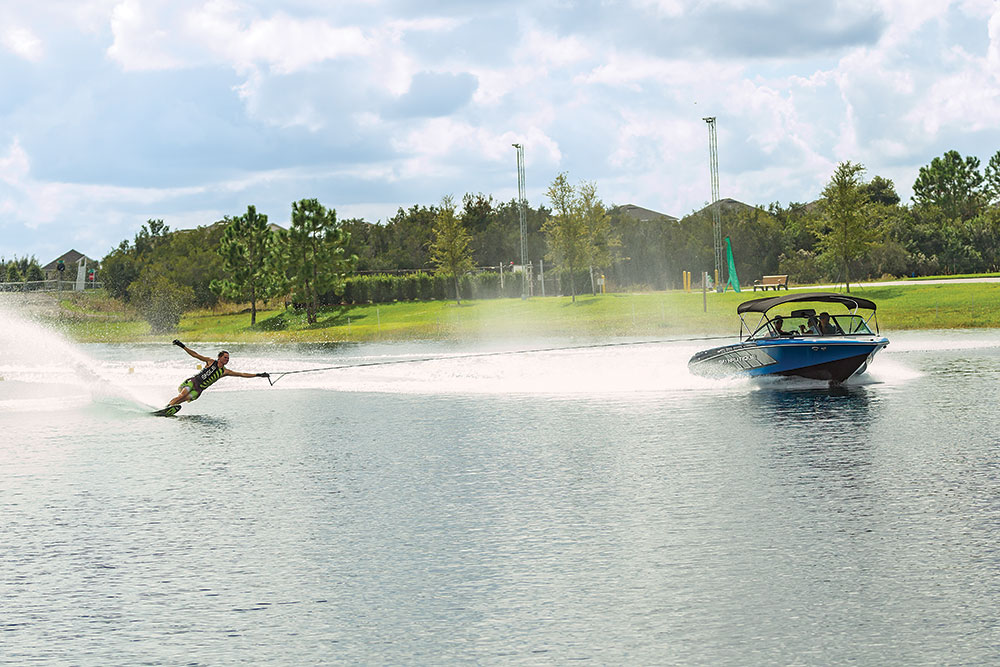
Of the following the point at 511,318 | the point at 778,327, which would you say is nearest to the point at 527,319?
the point at 511,318

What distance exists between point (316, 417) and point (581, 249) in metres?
61.0

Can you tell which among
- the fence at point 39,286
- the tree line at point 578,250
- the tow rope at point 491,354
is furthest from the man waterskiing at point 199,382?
the fence at point 39,286

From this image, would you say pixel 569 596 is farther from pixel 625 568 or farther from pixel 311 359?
pixel 311 359

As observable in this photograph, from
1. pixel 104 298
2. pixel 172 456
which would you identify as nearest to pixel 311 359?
pixel 172 456

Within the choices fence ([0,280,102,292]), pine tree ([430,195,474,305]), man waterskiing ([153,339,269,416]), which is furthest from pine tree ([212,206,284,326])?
man waterskiing ([153,339,269,416])

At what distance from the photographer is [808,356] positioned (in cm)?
3441

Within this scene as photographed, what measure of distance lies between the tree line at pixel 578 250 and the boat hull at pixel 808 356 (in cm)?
4029

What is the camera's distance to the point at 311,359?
57781 mm

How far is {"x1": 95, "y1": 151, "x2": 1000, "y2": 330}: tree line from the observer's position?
92.9 metres

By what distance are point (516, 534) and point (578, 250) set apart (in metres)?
76.5

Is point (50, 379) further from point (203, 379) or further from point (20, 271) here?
point (20, 271)

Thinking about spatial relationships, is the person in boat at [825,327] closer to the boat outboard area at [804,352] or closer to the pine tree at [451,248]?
the boat outboard area at [804,352]

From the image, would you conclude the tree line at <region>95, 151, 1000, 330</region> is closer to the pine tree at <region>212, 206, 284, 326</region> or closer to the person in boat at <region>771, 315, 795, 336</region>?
the pine tree at <region>212, 206, 284, 326</region>

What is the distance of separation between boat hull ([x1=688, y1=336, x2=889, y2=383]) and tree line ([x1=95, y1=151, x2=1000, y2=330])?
132 ft
